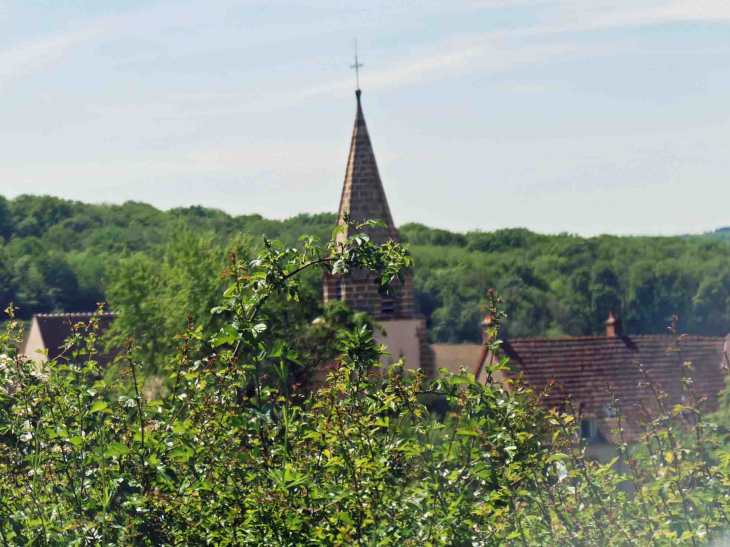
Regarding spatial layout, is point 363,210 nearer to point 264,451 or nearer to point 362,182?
point 362,182

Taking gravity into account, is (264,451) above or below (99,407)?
below

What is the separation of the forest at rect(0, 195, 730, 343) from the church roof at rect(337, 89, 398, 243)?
37891 mm

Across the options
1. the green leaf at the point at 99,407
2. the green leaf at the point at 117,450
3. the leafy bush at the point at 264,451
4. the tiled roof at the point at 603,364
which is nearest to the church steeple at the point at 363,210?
the tiled roof at the point at 603,364

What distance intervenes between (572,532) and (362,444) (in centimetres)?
160

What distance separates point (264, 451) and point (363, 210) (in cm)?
2232

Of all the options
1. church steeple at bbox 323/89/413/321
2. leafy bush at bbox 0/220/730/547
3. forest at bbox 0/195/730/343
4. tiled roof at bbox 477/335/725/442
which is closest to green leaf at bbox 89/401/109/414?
leafy bush at bbox 0/220/730/547

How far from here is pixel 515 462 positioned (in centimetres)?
459

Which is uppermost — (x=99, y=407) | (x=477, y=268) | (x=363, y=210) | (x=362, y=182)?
(x=362, y=182)

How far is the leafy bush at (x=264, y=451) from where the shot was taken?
4.10 meters

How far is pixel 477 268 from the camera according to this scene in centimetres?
8275

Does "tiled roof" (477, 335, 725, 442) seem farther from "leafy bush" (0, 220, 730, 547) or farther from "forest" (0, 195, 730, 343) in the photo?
"forest" (0, 195, 730, 343)

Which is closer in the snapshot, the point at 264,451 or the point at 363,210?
the point at 264,451

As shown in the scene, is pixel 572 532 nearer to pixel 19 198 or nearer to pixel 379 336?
pixel 379 336

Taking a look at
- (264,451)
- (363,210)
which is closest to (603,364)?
(363,210)
